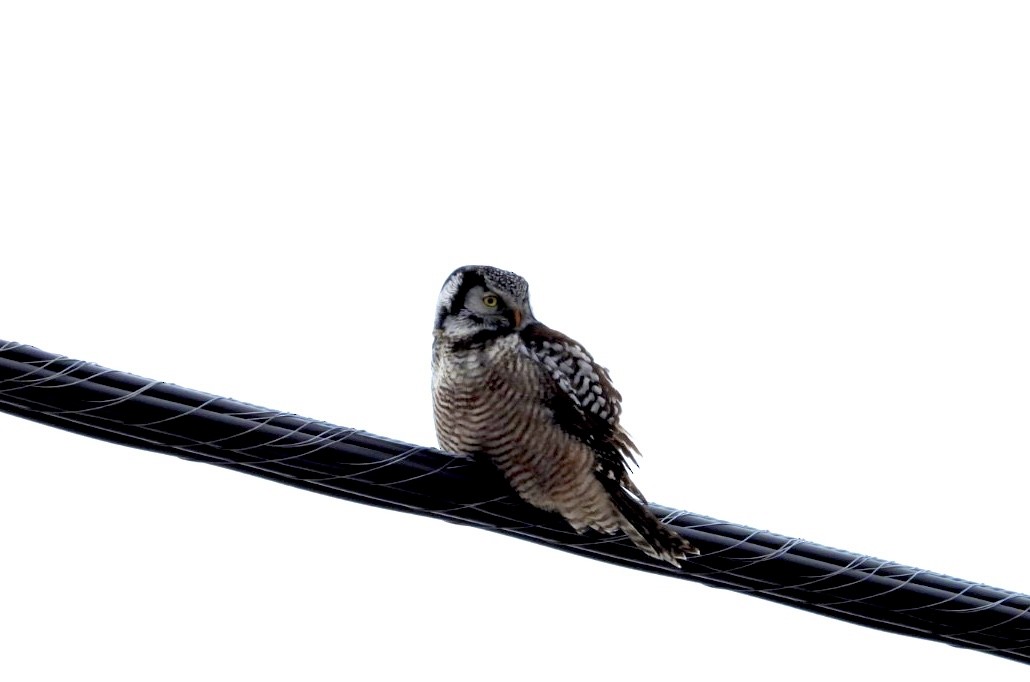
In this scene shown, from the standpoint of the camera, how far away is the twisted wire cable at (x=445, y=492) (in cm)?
424

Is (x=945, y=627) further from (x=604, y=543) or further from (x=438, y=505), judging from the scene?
(x=438, y=505)

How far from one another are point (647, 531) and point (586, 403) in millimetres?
903

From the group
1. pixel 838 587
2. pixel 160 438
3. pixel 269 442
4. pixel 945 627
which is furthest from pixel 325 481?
pixel 945 627

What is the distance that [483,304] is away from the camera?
6.72m

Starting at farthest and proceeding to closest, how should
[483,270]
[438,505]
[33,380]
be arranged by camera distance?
[483,270], [438,505], [33,380]

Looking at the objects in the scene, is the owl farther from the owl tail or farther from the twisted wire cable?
the twisted wire cable

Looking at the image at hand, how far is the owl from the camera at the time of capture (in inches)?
239

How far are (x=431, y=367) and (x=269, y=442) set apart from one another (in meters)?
2.29

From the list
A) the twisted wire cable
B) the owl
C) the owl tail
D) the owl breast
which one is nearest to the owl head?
the owl

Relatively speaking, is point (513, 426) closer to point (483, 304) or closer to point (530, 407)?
point (530, 407)

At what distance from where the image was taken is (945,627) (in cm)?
501

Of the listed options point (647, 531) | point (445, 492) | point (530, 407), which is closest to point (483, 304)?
point (530, 407)

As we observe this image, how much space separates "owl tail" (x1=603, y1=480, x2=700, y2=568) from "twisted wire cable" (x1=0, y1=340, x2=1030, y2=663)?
0.04 meters

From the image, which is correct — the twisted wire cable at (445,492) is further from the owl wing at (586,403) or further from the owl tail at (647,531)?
the owl wing at (586,403)
